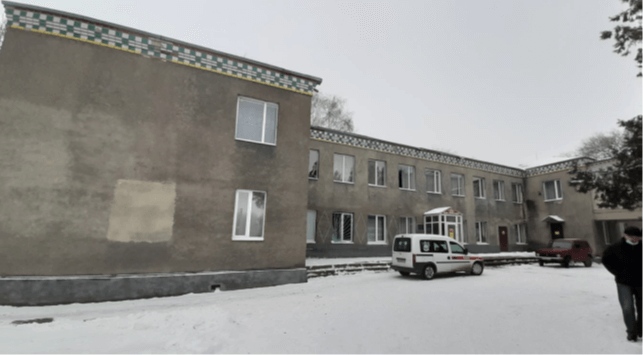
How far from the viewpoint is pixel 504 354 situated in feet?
15.0

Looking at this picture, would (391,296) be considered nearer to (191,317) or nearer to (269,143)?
(191,317)

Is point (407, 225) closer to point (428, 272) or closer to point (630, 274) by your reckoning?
point (428, 272)

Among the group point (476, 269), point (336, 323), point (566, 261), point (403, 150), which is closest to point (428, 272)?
point (476, 269)

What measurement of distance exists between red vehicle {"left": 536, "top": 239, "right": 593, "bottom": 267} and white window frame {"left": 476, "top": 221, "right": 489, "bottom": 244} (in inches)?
223

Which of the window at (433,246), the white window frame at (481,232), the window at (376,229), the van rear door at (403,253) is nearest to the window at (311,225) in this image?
A: the window at (376,229)

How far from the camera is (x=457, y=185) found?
2277 cm

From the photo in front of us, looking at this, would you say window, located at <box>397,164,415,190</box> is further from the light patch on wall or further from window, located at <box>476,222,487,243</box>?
the light patch on wall

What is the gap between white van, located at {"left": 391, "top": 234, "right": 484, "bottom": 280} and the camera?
38.4 ft

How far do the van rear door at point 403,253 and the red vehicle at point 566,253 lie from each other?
1015 cm

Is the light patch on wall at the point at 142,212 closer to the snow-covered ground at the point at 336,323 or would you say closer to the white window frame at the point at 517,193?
the snow-covered ground at the point at 336,323

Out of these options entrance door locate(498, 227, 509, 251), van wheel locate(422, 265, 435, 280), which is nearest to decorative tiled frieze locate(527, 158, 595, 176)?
entrance door locate(498, 227, 509, 251)

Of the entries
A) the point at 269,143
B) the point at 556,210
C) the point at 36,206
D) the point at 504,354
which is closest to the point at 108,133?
the point at 36,206

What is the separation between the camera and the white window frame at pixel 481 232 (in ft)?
75.3

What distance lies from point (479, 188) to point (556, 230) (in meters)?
6.54
